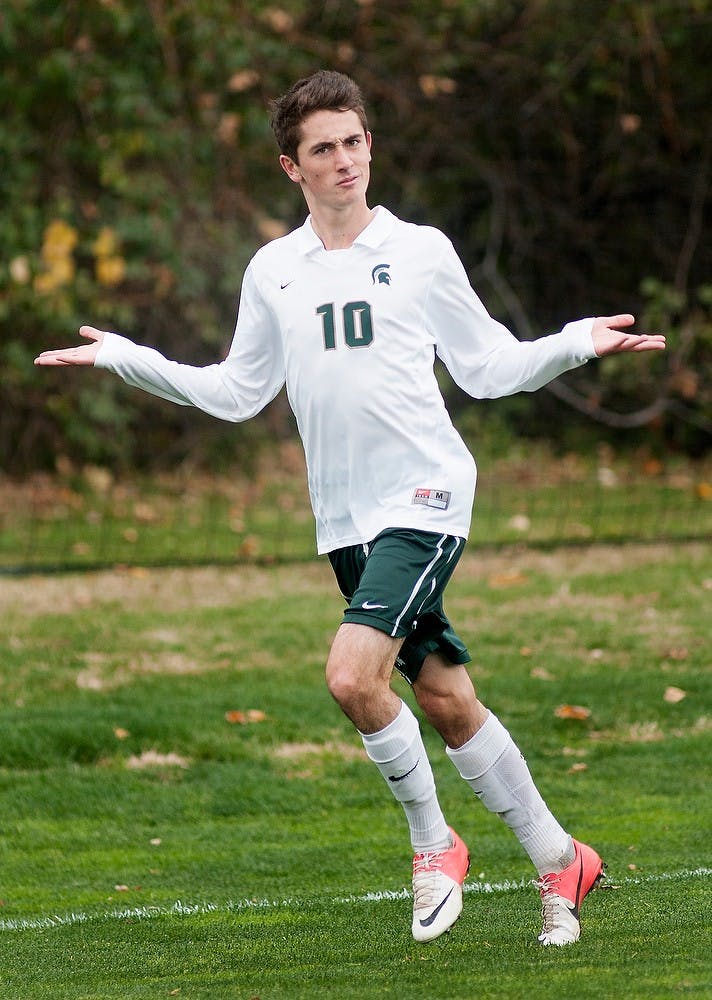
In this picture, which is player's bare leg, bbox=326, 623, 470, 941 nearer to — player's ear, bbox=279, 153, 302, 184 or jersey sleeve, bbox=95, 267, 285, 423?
jersey sleeve, bbox=95, 267, 285, 423

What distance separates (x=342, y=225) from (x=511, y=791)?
1496 millimetres

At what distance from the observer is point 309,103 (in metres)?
3.96

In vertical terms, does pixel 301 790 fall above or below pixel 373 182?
below

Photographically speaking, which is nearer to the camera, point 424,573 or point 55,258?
point 424,573

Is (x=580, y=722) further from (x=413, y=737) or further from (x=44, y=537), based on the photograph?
(x=44, y=537)

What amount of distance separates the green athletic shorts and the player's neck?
76 cm

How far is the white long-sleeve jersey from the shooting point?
386 centimetres

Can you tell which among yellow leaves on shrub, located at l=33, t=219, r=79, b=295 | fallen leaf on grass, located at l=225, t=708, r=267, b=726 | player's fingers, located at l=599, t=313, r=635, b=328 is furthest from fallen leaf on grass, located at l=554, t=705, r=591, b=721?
yellow leaves on shrub, located at l=33, t=219, r=79, b=295

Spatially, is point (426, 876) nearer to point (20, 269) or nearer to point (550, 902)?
point (550, 902)

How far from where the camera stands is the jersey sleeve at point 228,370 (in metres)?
4.16

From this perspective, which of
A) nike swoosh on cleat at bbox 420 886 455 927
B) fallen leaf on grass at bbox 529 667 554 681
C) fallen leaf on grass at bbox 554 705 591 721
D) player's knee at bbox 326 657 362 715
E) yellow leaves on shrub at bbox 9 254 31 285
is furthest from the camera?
yellow leaves on shrub at bbox 9 254 31 285

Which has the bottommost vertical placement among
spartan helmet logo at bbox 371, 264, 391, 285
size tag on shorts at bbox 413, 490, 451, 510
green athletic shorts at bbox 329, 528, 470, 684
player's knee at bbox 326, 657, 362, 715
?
player's knee at bbox 326, 657, 362, 715

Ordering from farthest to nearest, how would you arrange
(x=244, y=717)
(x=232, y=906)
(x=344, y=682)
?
(x=244, y=717), (x=232, y=906), (x=344, y=682)

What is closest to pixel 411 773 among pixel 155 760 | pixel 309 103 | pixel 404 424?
pixel 404 424
